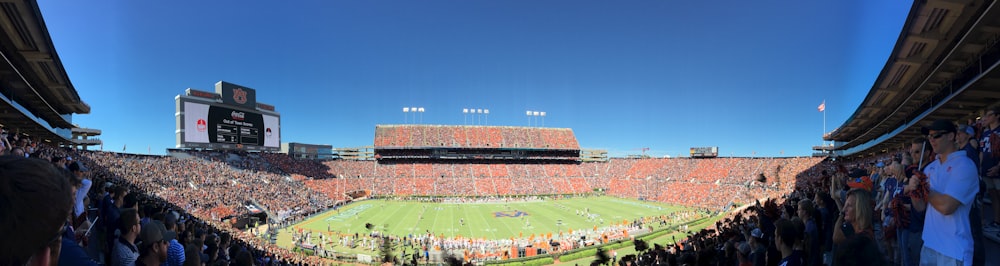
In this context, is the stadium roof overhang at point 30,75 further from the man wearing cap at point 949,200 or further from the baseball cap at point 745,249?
the man wearing cap at point 949,200

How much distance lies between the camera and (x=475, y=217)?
40.3m

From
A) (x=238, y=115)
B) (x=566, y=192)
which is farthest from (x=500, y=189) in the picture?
(x=238, y=115)

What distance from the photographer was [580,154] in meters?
84.2

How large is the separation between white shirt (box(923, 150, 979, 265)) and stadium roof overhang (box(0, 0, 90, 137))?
17.2 metres

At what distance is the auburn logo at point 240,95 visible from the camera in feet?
155

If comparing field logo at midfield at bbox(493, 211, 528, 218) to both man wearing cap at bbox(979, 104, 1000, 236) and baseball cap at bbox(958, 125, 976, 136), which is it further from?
man wearing cap at bbox(979, 104, 1000, 236)

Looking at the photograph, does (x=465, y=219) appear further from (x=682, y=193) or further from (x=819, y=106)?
(x=819, y=106)

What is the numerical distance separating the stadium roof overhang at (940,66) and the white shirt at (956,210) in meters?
10.5

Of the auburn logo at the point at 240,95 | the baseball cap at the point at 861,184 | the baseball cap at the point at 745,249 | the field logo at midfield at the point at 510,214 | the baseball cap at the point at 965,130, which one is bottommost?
the field logo at midfield at the point at 510,214

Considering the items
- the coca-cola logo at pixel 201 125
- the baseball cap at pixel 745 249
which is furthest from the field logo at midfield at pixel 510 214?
the baseball cap at pixel 745 249

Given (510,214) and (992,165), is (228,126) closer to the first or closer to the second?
(510,214)

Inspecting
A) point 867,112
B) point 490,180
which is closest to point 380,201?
point 490,180

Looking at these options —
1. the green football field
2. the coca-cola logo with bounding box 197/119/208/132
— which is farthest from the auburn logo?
the green football field

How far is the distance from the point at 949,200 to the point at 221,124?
56.4 metres
